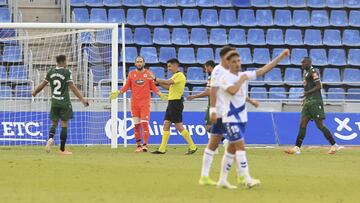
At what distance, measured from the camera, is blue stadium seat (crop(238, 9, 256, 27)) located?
32438mm

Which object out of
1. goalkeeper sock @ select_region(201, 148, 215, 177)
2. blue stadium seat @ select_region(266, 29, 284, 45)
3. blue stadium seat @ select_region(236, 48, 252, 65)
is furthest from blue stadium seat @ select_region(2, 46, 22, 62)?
goalkeeper sock @ select_region(201, 148, 215, 177)

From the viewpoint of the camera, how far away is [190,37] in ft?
105

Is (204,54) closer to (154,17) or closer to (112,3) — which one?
(154,17)

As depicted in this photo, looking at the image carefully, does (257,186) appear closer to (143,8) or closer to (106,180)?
(106,180)

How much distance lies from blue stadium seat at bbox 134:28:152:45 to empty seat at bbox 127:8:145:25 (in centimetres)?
51

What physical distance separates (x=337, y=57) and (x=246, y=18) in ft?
12.2

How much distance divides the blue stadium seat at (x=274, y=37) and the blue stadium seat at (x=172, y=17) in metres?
3.33

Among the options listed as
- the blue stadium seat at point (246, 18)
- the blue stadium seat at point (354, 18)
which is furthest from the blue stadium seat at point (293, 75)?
the blue stadium seat at point (354, 18)

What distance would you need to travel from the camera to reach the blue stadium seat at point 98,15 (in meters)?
31.7

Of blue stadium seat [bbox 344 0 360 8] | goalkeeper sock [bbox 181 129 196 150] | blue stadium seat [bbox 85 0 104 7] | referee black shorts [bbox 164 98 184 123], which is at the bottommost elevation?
goalkeeper sock [bbox 181 129 196 150]

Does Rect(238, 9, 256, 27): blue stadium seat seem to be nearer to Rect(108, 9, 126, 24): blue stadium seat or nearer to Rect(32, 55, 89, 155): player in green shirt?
Rect(108, 9, 126, 24): blue stadium seat

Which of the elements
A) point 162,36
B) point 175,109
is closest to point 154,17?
point 162,36

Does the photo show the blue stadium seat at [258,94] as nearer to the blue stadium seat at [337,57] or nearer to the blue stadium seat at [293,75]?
the blue stadium seat at [293,75]

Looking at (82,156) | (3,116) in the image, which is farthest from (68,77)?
(3,116)
